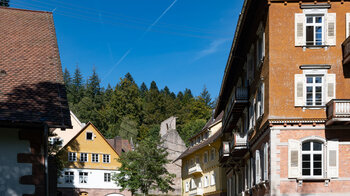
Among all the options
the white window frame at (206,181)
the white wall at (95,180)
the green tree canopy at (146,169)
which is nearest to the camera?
the green tree canopy at (146,169)

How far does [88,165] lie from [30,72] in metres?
53.5

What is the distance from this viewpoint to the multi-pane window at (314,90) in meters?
23.5

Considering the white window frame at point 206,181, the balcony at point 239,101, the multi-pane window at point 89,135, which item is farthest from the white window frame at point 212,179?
the balcony at point 239,101

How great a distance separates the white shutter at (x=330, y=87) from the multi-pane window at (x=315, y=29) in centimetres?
163

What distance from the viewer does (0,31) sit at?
16.1 meters

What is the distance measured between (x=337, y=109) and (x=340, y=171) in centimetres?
285

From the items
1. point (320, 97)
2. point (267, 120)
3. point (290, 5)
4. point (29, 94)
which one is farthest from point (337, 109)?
point (29, 94)

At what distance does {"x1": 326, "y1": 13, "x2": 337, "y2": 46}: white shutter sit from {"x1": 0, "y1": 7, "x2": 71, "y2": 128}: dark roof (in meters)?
12.5

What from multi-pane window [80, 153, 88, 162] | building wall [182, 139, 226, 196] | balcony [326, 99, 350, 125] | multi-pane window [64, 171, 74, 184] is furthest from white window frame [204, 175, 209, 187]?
balcony [326, 99, 350, 125]

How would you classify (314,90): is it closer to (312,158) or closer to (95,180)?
(312,158)

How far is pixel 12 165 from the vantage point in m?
12.7

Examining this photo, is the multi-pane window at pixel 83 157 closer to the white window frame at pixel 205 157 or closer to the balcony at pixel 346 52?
the white window frame at pixel 205 157

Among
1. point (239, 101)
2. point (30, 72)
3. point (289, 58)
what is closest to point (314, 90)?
point (289, 58)

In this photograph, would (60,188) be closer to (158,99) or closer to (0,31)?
(0,31)
